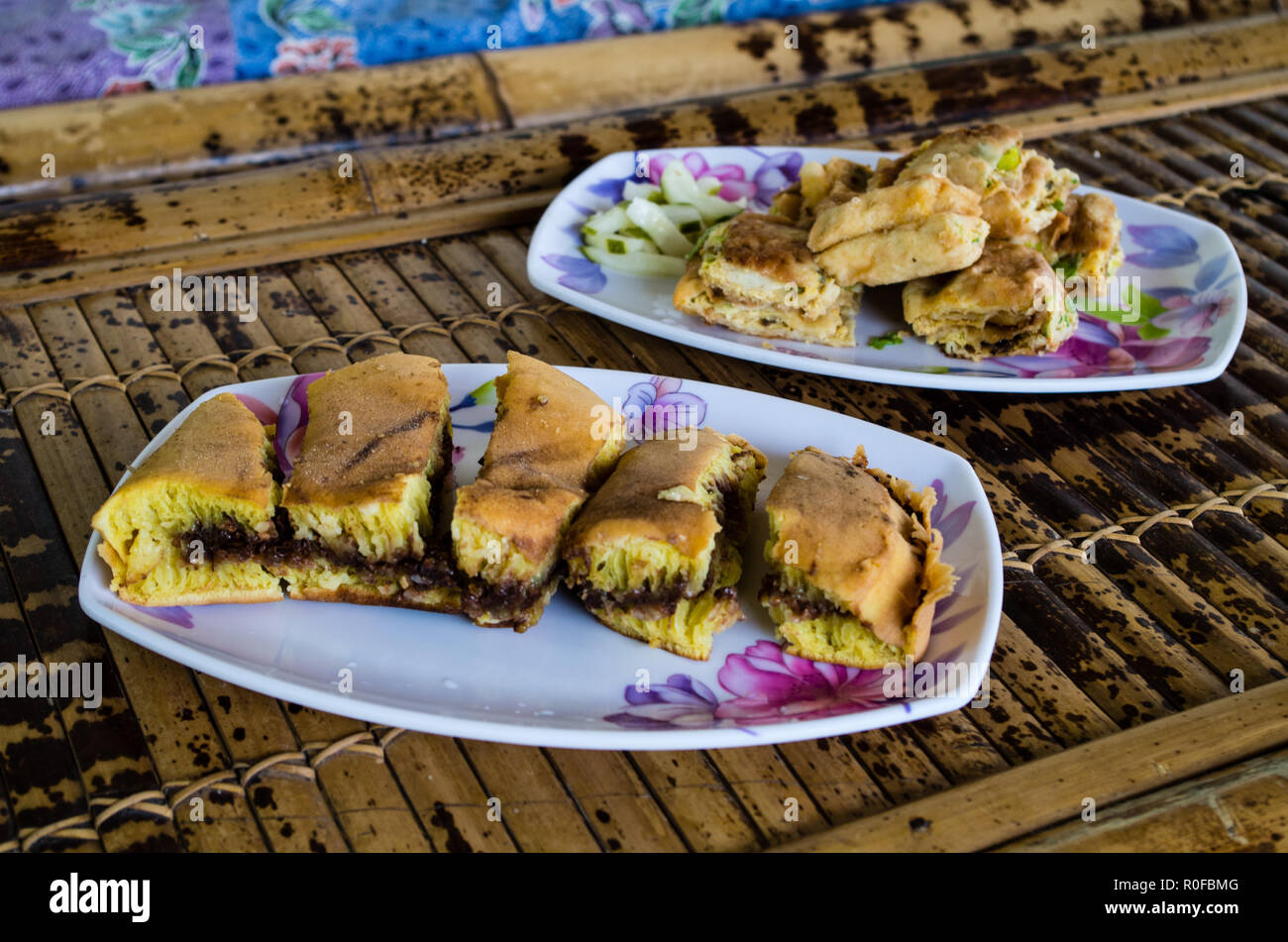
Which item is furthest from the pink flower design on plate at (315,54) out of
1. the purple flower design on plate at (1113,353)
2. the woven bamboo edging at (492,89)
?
the purple flower design on plate at (1113,353)

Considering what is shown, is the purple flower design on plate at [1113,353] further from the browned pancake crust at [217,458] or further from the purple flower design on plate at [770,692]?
the browned pancake crust at [217,458]

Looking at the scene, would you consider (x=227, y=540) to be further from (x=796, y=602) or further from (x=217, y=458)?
(x=796, y=602)

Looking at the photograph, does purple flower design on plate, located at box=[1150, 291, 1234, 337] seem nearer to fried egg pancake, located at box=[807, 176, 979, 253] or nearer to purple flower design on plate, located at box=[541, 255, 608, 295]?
fried egg pancake, located at box=[807, 176, 979, 253]

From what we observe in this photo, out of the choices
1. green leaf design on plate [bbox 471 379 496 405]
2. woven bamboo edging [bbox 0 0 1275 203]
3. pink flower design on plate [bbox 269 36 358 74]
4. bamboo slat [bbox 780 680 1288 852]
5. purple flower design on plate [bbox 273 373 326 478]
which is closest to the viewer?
bamboo slat [bbox 780 680 1288 852]

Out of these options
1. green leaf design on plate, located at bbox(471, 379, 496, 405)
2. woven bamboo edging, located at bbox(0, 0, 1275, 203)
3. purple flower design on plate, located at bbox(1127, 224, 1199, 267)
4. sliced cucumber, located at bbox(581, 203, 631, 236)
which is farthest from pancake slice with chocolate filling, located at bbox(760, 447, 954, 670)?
woven bamboo edging, located at bbox(0, 0, 1275, 203)

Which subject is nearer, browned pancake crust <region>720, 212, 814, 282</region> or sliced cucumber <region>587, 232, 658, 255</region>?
browned pancake crust <region>720, 212, 814, 282</region>

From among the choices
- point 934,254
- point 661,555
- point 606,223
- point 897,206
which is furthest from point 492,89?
point 661,555
